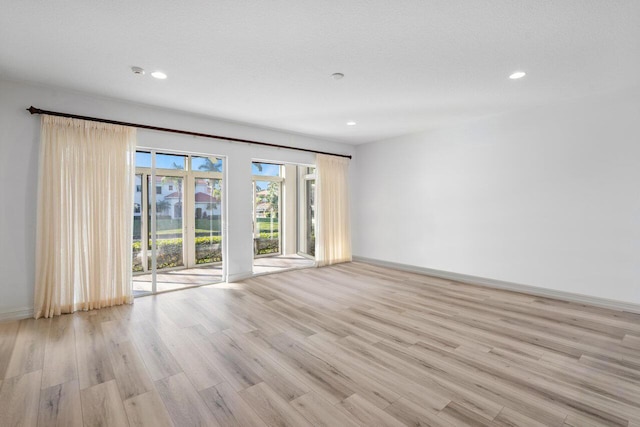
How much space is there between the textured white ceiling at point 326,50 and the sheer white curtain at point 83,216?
621 millimetres

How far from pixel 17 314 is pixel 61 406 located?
2289 mm

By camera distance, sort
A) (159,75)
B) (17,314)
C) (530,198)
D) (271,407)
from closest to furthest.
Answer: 1. (271,407)
2. (159,75)
3. (17,314)
4. (530,198)

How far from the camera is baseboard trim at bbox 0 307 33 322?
324 cm

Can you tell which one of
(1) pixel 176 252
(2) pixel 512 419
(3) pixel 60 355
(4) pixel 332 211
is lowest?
(2) pixel 512 419

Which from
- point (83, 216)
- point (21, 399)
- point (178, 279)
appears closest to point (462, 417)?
point (21, 399)

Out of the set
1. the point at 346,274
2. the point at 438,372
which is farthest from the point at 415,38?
the point at 346,274

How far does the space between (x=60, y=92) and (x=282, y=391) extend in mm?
4290

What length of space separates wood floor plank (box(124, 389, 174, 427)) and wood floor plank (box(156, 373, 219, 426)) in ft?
0.11

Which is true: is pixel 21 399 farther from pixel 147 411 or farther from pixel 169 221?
pixel 169 221

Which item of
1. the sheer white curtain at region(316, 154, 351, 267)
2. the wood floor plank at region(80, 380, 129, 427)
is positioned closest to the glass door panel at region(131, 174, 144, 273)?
the wood floor plank at region(80, 380, 129, 427)

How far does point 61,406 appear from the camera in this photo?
6.17ft

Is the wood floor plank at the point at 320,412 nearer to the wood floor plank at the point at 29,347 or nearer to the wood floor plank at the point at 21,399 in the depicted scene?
the wood floor plank at the point at 21,399

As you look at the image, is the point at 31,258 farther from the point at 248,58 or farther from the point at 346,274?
the point at 346,274

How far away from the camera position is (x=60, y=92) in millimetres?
3539
